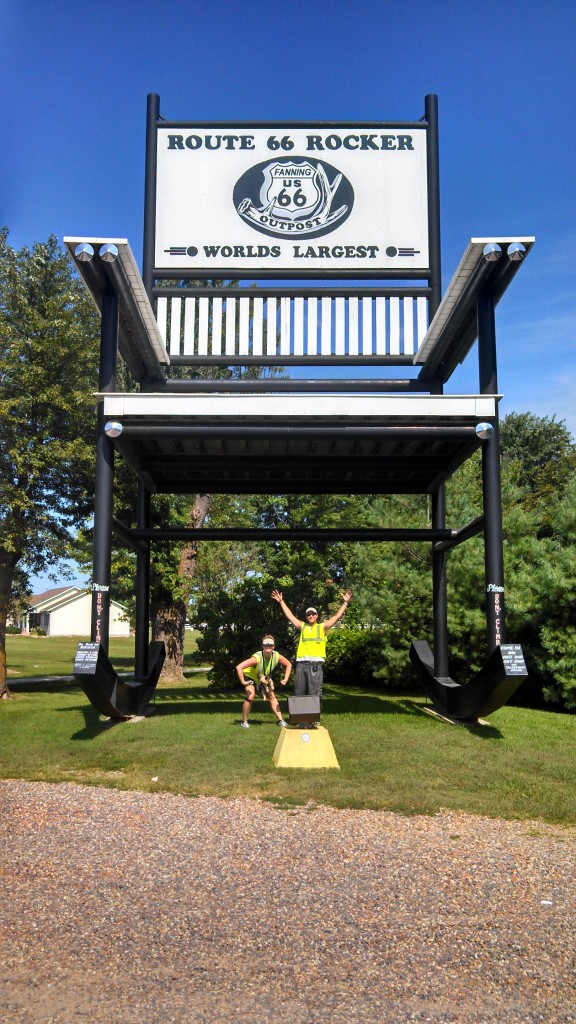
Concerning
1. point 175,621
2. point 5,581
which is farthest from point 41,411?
point 175,621

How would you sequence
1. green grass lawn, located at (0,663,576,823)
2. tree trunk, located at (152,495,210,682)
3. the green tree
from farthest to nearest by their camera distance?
tree trunk, located at (152,495,210,682) < the green tree < green grass lawn, located at (0,663,576,823)

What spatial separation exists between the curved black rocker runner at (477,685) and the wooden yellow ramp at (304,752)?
1928mm

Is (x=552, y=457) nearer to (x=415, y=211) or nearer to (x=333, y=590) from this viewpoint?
(x=333, y=590)

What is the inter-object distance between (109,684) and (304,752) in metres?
2.46

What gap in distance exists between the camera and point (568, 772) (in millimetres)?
7637

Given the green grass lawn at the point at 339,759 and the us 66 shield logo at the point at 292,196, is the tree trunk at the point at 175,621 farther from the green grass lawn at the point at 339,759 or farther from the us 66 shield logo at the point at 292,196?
the us 66 shield logo at the point at 292,196

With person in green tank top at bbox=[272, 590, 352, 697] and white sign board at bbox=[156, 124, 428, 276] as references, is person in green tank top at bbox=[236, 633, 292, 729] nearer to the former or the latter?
person in green tank top at bbox=[272, 590, 352, 697]

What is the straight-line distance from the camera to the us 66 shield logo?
39.4 ft

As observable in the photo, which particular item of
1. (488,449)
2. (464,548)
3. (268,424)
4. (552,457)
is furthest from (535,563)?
(552,457)

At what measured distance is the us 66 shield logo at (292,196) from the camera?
12.0m

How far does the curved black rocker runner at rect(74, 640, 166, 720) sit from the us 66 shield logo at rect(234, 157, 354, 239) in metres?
6.12

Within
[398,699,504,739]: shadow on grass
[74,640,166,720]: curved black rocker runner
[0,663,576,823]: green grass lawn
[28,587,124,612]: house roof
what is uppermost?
[28,587,124,612]: house roof

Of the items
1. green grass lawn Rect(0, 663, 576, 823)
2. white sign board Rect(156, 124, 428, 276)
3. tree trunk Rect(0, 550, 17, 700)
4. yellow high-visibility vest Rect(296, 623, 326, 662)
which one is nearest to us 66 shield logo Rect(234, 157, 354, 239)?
white sign board Rect(156, 124, 428, 276)

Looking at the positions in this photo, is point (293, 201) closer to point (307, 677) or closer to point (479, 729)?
point (307, 677)
